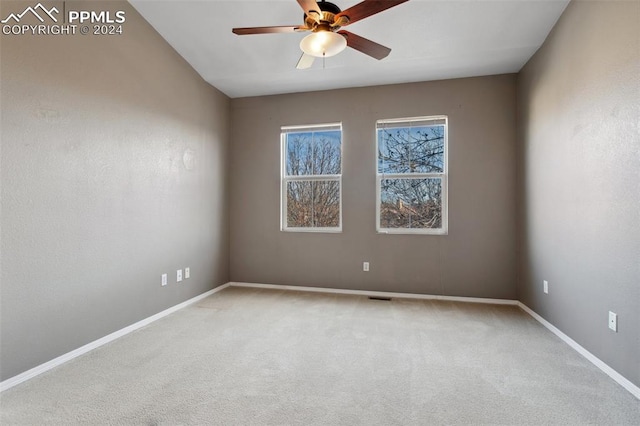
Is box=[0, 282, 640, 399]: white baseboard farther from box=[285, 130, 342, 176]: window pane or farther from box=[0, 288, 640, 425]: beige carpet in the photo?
box=[285, 130, 342, 176]: window pane

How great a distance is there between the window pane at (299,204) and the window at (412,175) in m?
0.97

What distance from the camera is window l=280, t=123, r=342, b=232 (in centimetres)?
412

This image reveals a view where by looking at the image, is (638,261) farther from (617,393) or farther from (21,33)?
(21,33)

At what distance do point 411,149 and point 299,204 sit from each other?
1.69 m

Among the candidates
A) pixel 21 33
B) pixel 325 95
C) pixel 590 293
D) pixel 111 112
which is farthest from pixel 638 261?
pixel 21 33

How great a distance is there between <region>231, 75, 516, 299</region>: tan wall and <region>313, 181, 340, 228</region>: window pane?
5.7 inches

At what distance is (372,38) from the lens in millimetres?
3018

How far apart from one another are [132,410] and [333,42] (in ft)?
8.44

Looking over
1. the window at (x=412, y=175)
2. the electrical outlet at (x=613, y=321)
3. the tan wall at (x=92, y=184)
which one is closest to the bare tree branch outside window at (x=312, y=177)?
the window at (x=412, y=175)

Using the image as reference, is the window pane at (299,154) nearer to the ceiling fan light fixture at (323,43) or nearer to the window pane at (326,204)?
the window pane at (326,204)

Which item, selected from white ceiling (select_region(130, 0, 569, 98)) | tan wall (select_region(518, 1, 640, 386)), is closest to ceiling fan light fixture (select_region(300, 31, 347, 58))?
white ceiling (select_region(130, 0, 569, 98))

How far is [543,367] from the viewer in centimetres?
211

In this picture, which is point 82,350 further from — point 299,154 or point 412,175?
point 412,175

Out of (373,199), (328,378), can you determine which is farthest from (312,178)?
(328,378)
